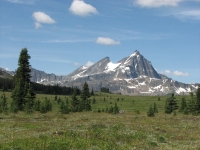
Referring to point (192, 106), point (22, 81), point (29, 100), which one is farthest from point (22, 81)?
point (192, 106)

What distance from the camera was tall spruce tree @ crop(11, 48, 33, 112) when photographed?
67.2m

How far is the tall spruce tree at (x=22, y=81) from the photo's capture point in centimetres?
6719

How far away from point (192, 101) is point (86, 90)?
3764 cm

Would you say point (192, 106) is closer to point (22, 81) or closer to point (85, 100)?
point (85, 100)

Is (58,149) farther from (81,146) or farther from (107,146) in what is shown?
(107,146)

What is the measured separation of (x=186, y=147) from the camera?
19672 millimetres

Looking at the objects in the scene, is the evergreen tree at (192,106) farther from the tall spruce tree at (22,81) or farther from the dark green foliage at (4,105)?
the dark green foliage at (4,105)

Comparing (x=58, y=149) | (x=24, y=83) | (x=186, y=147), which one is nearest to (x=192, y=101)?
(x=24, y=83)

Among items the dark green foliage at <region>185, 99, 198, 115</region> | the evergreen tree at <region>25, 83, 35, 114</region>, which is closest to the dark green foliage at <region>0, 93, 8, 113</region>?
the evergreen tree at <region>25, 83, 35, 114</region>

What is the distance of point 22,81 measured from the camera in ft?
230

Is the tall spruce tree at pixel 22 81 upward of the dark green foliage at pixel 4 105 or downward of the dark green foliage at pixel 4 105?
upward

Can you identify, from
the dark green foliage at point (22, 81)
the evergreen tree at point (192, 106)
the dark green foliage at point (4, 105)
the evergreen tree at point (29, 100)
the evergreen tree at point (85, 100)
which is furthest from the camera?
the evergreen tree at point (85, 100)

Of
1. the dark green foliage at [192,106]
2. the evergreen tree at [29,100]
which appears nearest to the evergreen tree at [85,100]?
the evergreen tree at [29,100]

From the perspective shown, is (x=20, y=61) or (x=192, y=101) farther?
(x=192, y=101)
